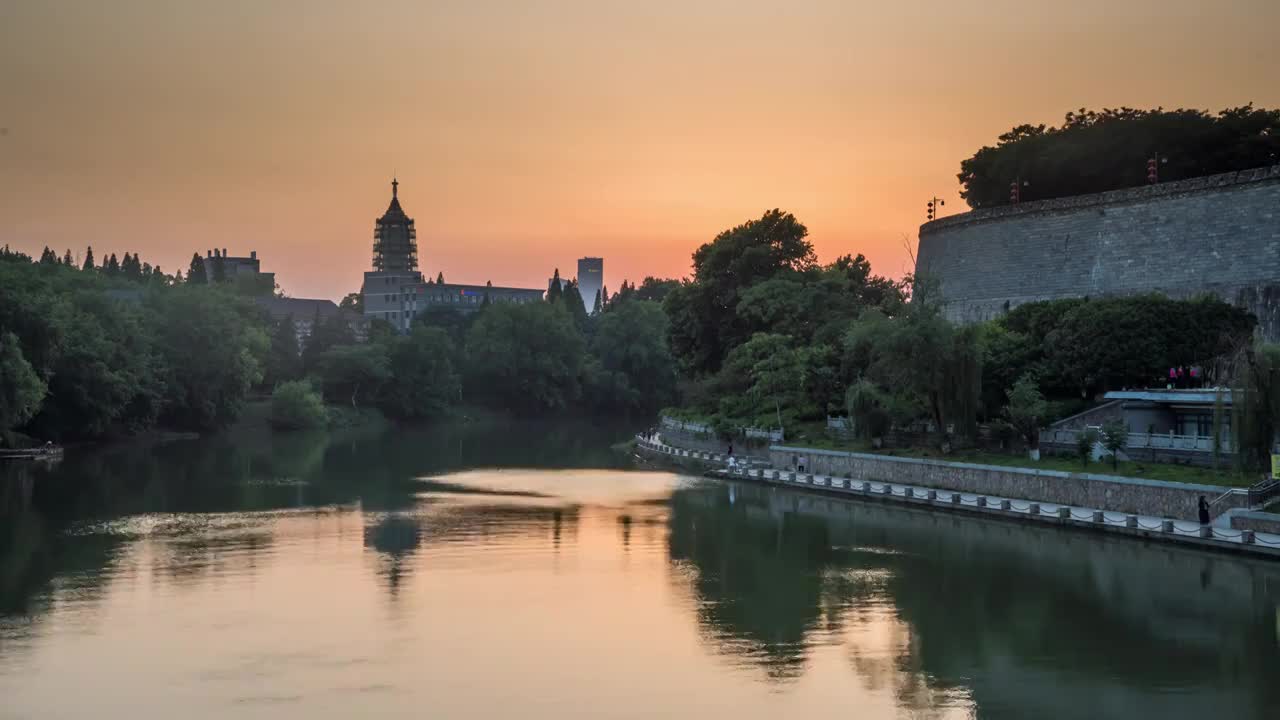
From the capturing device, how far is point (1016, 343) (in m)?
47.1

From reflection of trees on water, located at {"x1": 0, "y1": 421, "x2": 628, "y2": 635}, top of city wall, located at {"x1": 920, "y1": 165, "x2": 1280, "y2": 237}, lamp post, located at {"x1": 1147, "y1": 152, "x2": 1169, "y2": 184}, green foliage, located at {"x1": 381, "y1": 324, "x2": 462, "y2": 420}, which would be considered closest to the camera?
reflection of trees on water, located at {"x1": 0, "y1": 421, "x2": 628, "y2": 635}

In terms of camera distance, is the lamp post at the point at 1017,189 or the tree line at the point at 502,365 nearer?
the lamp post at the point at 1017,189

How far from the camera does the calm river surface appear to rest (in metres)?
19.4

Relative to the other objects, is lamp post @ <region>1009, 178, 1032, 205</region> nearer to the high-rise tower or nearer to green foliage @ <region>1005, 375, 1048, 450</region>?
green foliage @ <region>1005, 375, 1048, 450</region>

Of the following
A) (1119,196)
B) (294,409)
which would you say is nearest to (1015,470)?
(1119,196)

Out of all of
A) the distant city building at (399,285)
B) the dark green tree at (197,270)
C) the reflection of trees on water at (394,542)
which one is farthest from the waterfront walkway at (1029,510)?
the distant city building at (399,285)

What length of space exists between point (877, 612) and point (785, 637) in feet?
9.60

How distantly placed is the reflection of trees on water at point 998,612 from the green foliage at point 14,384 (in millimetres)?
32514

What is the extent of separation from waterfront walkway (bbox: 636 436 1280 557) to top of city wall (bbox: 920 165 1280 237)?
642 inches

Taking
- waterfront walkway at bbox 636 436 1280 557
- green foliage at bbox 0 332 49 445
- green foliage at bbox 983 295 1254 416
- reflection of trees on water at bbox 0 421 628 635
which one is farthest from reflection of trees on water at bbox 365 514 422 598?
green foliage at bbox 0 332 49 445

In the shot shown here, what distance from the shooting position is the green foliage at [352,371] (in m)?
96.6

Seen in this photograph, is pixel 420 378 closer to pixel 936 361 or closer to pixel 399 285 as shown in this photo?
pixel 936 361

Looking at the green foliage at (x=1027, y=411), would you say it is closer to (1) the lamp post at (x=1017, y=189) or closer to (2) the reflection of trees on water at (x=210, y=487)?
(2) the reflection of trees on water at (x=210, y=487)

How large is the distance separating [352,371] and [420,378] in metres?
6.28
